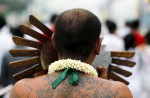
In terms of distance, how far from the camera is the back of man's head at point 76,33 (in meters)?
2.94

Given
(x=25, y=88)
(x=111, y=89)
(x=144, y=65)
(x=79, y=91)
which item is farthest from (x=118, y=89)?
(x=144, y=65)

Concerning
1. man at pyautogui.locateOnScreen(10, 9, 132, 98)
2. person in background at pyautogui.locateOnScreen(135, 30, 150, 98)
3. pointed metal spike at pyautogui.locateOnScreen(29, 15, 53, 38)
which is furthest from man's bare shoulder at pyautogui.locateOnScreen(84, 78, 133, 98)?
person in background at pyautogui.locateOnScreen(135, 30, 150, 98)

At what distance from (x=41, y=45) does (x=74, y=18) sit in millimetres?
491

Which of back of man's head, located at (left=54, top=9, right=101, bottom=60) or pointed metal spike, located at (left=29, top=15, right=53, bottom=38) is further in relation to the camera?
pointed metal spike, located at (left=29, top=15, right=53, bottom=38)

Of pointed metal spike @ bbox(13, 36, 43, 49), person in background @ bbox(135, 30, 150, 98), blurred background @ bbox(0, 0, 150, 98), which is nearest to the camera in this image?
pointed metal spike @ bbox(13, 36, 43, 49)

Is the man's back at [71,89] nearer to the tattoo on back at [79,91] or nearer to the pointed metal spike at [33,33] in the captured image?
the tattoo on back at [79,91]

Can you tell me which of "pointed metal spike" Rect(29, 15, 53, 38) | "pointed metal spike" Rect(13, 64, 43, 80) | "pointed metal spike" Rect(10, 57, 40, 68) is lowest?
"pointed metal spike" Rect(13, 64, 43, 80)

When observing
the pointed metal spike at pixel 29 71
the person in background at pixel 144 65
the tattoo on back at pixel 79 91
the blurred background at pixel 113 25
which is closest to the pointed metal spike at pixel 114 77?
the pointed metal spike at pixel 29 71

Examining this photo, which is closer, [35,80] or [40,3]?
[35,80]

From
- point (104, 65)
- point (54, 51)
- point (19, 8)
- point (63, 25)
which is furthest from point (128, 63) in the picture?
point (19, 8)

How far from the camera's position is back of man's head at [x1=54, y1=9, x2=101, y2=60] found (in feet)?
9.65

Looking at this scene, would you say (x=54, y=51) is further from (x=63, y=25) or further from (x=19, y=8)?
(x=19, y=8)

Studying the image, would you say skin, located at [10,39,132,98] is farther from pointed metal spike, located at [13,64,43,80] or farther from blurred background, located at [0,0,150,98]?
blurred background, located at [0,0,150,98]

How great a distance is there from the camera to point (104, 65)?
11.6ft
